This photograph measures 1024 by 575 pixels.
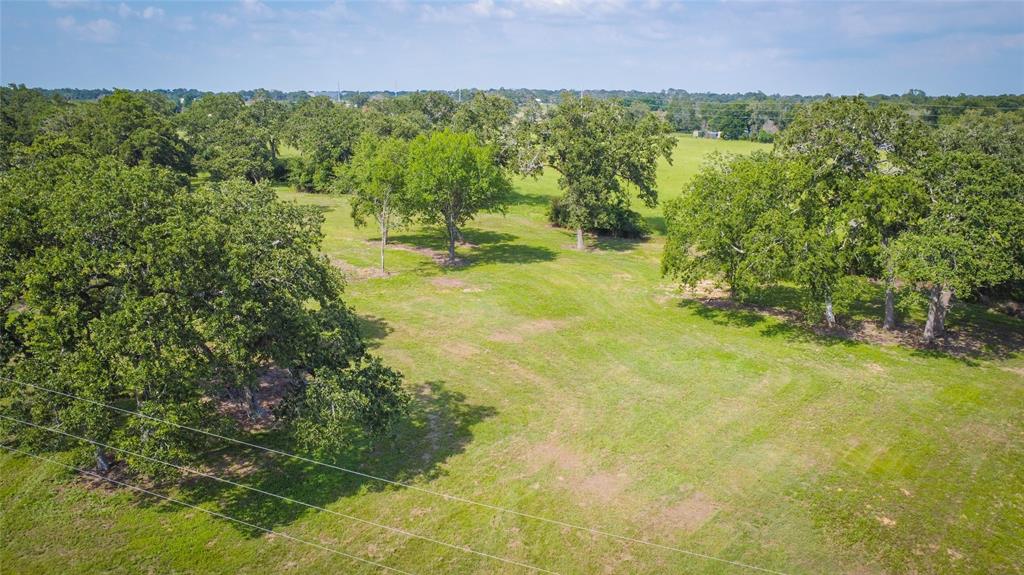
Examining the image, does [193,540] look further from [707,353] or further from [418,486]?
[707,353]

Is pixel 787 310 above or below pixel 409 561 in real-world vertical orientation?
above

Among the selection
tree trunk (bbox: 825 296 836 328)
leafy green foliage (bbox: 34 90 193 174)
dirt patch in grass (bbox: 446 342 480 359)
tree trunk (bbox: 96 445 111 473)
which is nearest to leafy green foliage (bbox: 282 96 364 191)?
leafy green foliage (bbox: 34 90 193 174)

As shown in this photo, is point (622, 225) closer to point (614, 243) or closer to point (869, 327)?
point (614, 243)

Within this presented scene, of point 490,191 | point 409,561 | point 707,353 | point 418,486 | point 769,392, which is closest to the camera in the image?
point 409,561

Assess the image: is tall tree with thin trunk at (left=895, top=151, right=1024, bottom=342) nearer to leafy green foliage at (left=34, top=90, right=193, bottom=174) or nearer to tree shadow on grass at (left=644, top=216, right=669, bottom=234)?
tree shadow on grass at (left=644, top=216, right=669, bottom=234)

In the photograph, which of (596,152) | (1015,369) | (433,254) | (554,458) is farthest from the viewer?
(433,254)

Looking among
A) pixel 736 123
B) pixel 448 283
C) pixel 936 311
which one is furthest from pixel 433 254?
pixel 736 123

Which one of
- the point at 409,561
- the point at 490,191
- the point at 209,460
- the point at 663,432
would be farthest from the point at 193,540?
A: the point at 490,191
